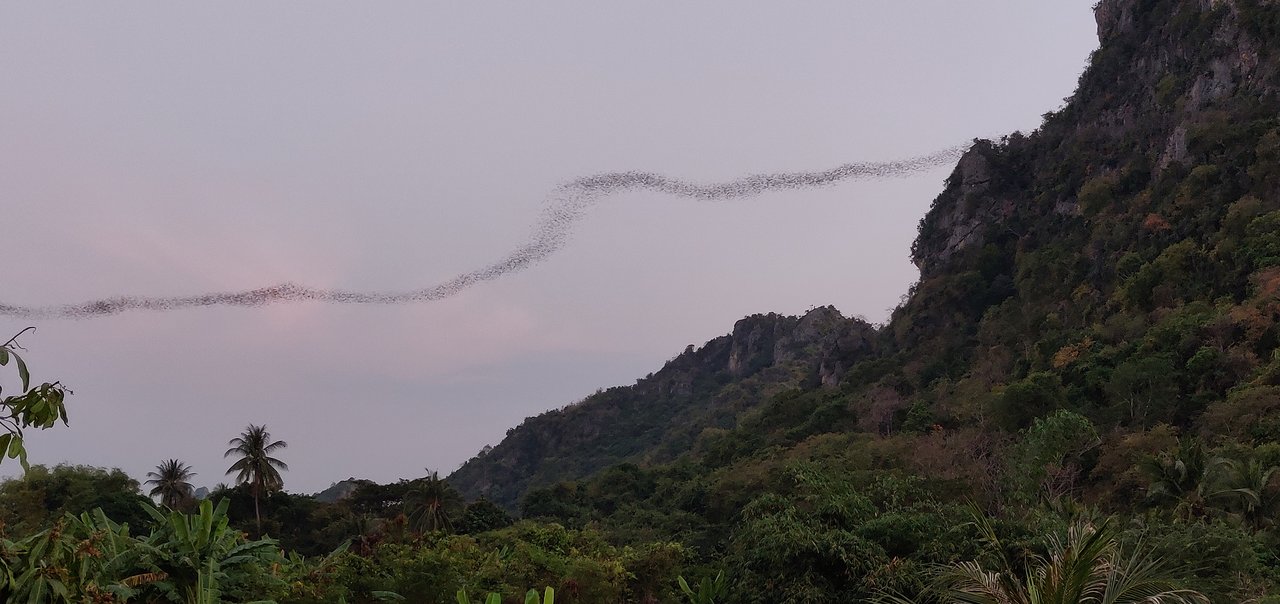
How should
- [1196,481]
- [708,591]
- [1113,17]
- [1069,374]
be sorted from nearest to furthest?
[708,591], [1196,481], [1069,374], [1113,17]

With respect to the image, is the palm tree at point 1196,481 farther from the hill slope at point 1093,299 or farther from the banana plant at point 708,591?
the banana plant at point 708,591

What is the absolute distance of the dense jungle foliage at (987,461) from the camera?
13289mm

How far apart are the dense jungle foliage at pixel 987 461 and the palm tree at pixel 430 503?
0.20 meters

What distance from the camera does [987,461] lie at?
3675 cm

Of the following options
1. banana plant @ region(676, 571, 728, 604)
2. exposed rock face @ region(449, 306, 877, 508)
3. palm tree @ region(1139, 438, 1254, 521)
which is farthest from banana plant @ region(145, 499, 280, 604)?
exposed rock face @ region(449, 306, 877, 508)

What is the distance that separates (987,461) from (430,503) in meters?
30.5

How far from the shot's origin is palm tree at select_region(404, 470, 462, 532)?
5050 centimetres

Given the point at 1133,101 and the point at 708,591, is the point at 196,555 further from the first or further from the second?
the point at 1133,101

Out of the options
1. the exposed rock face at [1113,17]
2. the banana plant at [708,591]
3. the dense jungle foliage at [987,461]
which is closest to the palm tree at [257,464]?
the dense jungle foliage at [987,461]

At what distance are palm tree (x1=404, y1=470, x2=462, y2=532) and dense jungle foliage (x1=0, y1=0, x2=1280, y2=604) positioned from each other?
20cm

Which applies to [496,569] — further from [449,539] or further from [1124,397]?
[1124,397]

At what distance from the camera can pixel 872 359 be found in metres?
80.0

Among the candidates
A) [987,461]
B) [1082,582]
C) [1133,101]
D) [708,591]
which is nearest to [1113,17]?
[1133,101]

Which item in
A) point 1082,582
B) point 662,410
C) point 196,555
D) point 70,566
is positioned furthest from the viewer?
point 662,410
